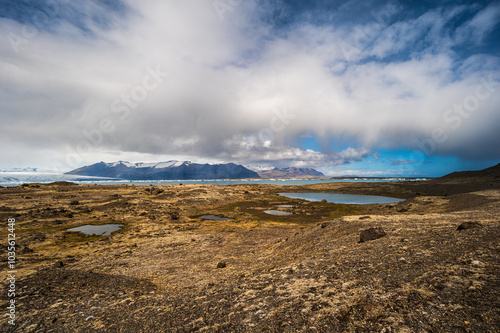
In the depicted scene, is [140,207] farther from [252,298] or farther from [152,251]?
[252,298]

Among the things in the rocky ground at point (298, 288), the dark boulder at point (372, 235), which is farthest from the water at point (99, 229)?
the dark boulder at point (372, 235)

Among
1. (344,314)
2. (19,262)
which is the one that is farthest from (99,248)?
(344,314)

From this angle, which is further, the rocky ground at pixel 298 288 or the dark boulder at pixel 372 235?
the dark boulder at pixel 372 235

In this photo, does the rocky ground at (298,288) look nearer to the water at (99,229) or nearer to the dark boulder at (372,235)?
the dark boulder at (372,235)

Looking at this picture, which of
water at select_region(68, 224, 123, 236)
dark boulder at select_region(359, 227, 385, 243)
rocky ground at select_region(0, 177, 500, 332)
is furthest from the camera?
water at select_region(68, 224, 123, 236)

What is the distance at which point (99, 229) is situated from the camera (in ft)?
118

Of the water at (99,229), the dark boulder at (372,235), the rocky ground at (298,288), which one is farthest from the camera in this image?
the water at (99,229)

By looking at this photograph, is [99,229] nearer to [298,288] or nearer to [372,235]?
[298,288]

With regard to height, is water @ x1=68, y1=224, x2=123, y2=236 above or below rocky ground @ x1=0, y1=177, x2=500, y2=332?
below

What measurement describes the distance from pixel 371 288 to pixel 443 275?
277 cm

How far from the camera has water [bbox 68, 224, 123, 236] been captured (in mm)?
33312

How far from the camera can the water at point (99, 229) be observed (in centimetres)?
3331

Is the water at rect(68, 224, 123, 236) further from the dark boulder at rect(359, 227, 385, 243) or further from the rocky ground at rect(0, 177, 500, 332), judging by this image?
the dark boulder at rect(359, 227, 385, 243)

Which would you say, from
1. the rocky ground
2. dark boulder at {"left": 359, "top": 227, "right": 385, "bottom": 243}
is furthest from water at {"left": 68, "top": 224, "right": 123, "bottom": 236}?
dark boulder at {"left": 359, "top": 227, "right": 385, "bottom": 243}
